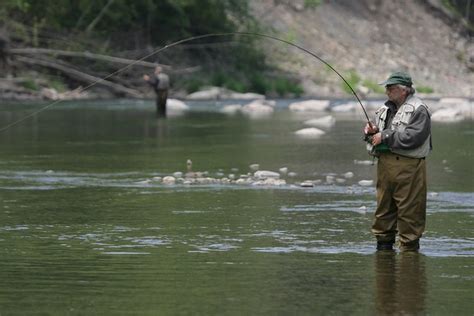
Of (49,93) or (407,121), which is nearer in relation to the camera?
(407,121)

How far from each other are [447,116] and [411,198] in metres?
26.8

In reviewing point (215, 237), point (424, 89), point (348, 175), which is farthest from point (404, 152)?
point (424, 89)

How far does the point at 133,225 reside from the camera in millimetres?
14188

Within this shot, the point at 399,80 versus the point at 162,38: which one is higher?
the point at 162,38

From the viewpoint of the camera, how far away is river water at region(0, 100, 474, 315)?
32.3 ft

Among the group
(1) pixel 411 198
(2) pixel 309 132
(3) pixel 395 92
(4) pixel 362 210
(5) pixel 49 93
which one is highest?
(5) pixel 49 93

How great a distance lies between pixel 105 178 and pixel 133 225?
5.33 m

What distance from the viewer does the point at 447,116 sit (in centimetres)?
3847

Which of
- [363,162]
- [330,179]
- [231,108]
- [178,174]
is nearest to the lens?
[330,179]

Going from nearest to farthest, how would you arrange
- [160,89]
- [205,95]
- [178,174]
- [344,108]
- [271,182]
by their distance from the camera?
[271,182] < [178,174] < [160,89] < [344,108] < [205,95]

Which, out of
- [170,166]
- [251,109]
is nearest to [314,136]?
[170,166]

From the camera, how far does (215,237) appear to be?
13305 mm

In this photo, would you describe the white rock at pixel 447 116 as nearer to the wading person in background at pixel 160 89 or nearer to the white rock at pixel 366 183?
the wading person in background at pixel 160 89

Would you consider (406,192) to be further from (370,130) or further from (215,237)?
(215,237)
